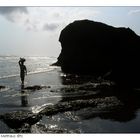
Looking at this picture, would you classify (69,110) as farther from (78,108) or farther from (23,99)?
(23,99)

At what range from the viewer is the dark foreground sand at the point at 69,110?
27.8ft

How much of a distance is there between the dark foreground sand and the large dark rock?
4456mm

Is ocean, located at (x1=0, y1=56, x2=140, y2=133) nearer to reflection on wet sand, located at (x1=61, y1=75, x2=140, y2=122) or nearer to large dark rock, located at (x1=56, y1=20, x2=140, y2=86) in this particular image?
reflection on wet sand, located at (x1=61, y1=75, x2=140, y2=122)

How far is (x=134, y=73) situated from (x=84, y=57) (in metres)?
7.67

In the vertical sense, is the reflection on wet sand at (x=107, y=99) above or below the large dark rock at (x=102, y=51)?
below

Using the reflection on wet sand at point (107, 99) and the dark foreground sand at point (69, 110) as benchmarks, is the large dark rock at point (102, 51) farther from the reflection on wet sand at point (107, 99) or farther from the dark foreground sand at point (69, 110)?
the dark foreground sand at point (69, 110)

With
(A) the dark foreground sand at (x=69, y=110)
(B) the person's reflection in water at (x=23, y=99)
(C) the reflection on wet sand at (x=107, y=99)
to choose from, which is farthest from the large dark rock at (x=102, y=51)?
(B) the person's reflection in water at (x=23, y=99)

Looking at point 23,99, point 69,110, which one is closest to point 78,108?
point 69,110

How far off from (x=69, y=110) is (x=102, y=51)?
13.9 metres

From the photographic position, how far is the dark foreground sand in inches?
333

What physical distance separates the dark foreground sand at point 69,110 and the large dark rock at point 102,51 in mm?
4456

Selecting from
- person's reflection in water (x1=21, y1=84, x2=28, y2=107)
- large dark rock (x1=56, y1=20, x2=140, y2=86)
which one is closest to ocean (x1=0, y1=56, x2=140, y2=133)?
person's reflection in water (x1=21, y1=84, x2=28, y2=107)
